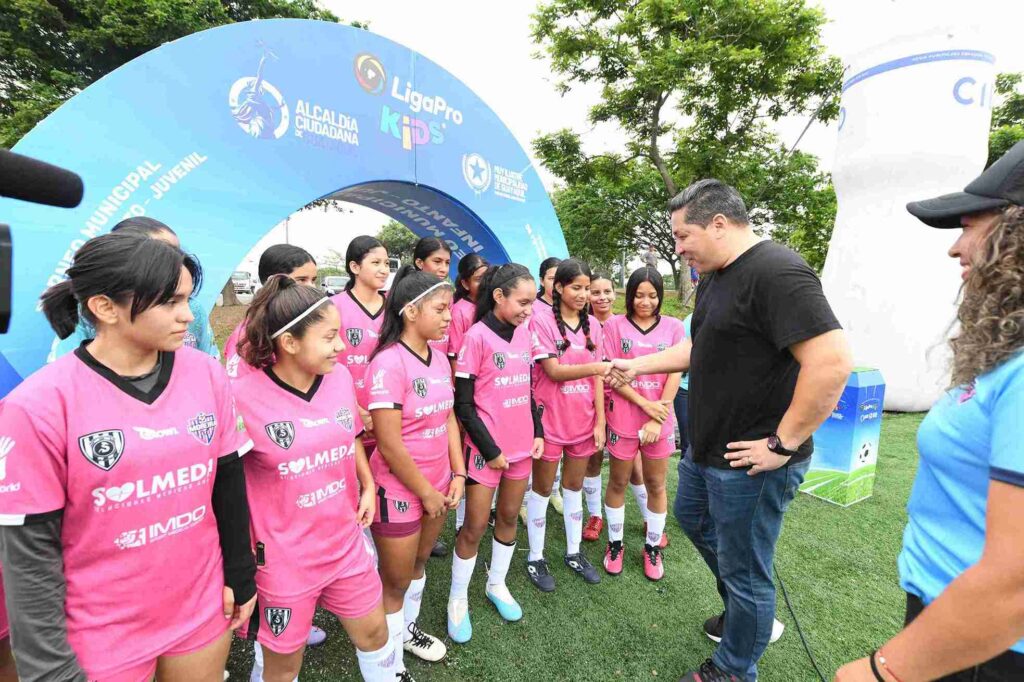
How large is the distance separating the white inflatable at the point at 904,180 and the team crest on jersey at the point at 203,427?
8.57 m

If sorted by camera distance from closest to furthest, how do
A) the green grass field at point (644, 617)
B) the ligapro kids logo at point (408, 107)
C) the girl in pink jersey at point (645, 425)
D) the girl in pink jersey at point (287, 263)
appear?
the green grass field at point (644, 617) → the girl in pink jersey at point (287, 263) → the girl in pink jersey at point (645, 425) → the ligapro kids logo at point (408, 107)

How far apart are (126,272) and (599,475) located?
3.01 m

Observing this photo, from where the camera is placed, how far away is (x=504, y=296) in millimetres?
2660

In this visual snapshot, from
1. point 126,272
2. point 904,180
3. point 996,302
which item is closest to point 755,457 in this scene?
point 996,302

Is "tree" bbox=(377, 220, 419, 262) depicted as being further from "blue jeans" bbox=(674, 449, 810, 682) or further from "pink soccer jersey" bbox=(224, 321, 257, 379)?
"blue jeans" bbox=(674, 449, 810, 682)

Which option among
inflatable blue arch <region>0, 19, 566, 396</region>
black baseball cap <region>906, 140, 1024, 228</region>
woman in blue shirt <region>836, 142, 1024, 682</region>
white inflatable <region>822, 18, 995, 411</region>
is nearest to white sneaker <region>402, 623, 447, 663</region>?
woman in blue shirt <region>836, 142, 1024, 682</region>

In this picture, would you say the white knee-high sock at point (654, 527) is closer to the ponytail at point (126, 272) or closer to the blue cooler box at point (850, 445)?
the blue cooler box at point (850, 445)

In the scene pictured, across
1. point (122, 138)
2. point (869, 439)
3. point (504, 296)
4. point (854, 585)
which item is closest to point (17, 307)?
point (122, 138)

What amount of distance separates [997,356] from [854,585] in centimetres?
292

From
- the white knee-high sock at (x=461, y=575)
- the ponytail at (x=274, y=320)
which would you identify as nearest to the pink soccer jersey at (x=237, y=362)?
the ponytail at (x=274, y=320)

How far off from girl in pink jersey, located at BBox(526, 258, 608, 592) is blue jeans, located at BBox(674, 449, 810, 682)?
3.71ft

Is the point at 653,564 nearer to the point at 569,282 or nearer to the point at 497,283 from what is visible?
the point at 569,282

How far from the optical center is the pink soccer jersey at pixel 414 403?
6.68 feet

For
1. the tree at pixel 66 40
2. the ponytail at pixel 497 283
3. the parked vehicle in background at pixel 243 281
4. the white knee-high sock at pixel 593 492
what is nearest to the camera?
the ponytail at pixel 497 283
